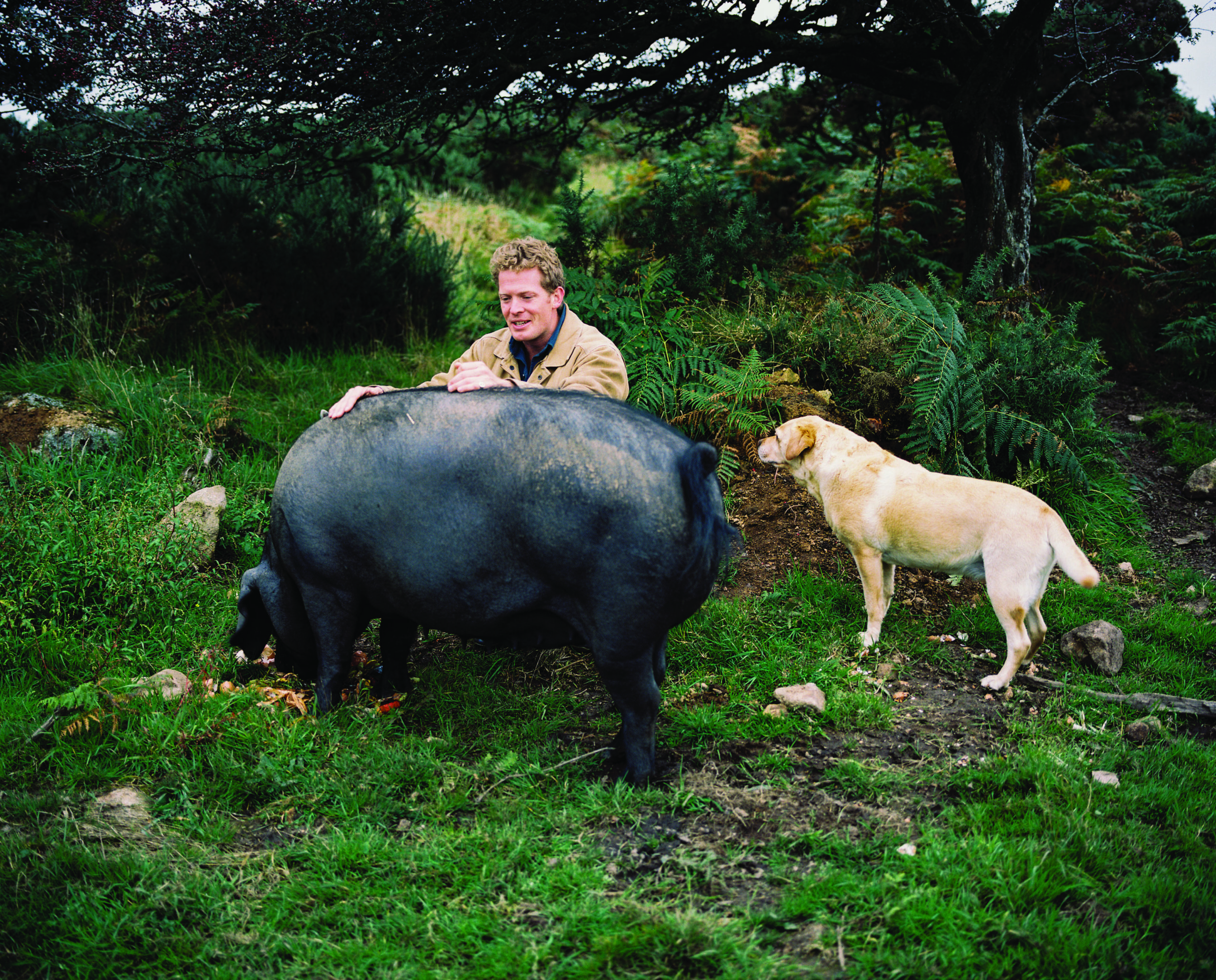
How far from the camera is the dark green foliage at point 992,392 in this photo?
17.9 ft

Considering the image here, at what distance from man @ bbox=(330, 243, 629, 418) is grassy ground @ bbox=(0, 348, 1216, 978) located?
1.60m

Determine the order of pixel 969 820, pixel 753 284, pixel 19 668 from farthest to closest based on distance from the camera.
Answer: pixel 753 284
pixel 19 668
pixel 969 820

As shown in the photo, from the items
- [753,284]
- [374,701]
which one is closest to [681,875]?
[374,701]

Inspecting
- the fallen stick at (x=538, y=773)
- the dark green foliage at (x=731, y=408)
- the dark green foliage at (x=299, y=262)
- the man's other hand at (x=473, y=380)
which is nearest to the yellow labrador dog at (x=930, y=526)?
the dark green foliage at (x=731, y=408)

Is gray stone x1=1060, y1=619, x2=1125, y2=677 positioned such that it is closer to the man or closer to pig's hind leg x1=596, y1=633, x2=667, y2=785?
pig's hind leg x1=596, y1=633, x2=667, y2=785

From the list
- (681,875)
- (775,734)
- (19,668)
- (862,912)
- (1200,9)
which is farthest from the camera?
(1200,9)

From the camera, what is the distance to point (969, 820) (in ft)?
10.1

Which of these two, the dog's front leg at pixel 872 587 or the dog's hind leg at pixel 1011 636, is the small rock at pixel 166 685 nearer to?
the dog's front leg at pixel 872 587

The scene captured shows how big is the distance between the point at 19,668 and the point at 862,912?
422cm

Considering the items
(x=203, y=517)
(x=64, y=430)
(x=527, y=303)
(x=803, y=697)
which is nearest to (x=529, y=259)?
(x=527, y=303)

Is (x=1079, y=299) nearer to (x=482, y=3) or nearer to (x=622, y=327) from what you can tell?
(x=622, y=327)

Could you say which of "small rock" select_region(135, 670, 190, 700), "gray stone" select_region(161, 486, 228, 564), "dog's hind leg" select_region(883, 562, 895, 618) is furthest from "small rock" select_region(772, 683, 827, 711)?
"gray stone" select_region(161, 486, 228, 564)

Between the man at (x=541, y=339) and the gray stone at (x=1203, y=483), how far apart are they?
15.6ft

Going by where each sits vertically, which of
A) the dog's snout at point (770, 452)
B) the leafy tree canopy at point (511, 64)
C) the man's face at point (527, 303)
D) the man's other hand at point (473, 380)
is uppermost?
the leafy tree canopy at point (511, 64)
